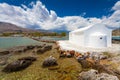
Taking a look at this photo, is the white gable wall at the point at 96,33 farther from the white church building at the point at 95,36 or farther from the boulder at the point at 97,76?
the boulder at the point at 97,76

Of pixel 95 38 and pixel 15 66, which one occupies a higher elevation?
pixel 95 38

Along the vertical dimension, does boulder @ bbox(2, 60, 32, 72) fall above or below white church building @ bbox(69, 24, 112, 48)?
below

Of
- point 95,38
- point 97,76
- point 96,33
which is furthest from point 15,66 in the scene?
point 96,33

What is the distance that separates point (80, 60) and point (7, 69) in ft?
26.9

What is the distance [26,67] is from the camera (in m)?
13.5

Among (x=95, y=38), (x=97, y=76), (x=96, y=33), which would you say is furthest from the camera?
(x=96, y=33)

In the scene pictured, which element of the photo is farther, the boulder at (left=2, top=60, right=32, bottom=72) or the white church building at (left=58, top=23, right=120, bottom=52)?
the white church building at (left=58, top=23, right=120, bottom=52)

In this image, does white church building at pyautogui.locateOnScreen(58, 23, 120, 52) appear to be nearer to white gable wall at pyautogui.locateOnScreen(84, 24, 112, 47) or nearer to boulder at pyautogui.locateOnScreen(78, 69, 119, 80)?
white gable wall at pyautogui.locateOnScreen(84, 24, 112, 47)

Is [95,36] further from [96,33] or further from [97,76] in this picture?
[97,76]

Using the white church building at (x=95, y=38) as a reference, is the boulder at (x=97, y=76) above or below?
below

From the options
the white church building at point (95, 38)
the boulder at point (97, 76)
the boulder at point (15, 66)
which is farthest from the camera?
the white church building at point (95, 38)

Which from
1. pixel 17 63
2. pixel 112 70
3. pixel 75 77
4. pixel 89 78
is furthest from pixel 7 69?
pixel 112 70

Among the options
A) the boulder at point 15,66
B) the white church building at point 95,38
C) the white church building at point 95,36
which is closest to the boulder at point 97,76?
the boulder at point 15,66

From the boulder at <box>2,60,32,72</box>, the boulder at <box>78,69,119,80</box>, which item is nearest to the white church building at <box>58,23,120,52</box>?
the boulder at <box>2,60,32,72</box>
